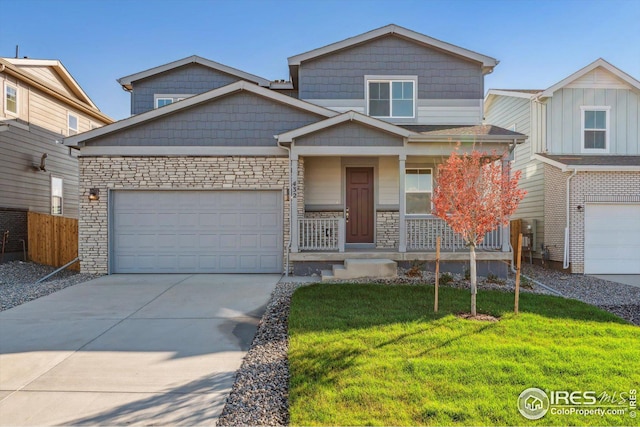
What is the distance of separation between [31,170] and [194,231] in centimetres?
789

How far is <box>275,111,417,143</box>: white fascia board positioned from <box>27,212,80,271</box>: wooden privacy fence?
702cm

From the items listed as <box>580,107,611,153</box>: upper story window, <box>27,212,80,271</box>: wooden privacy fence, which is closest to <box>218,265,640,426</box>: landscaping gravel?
<box>580,107,611,153</box>: upper story window

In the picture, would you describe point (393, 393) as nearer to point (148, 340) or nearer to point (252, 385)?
point (252, 385)

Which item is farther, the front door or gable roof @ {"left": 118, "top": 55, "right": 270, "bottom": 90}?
gable roof @ {"left": 118, "top": 55, "right": 270, "bottom": 90}

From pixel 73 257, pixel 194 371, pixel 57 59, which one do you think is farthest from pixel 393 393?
pixel 57 59

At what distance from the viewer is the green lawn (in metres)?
3.32

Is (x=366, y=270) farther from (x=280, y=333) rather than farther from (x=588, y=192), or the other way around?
(x=588, y=192)

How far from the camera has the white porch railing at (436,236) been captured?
1012 cm

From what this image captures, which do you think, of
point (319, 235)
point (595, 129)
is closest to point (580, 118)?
point (595, 129)

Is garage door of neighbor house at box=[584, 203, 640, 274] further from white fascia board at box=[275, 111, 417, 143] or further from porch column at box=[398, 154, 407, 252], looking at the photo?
white fascia board at box=[275, 111, 417, 143]

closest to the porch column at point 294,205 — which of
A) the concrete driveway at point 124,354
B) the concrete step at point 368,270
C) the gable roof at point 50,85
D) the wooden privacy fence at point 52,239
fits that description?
the concrete step at point 368,270

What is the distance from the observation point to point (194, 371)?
4270 mm

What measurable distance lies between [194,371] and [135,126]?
7944mm

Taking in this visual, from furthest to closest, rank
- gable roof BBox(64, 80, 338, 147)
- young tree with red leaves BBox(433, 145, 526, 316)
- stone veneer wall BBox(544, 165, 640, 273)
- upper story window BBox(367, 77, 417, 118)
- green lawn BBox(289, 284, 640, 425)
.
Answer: upper story window BBox(367, 77, 417, 118) < stone veneer wall BBox(544, 165, 640, 273) < gable roof BBox(64, 80, 338, 147) < young tree with red leaves BBox(433, 145, 526, 316) < green lawn BBox(289, 284, 640, 425)
